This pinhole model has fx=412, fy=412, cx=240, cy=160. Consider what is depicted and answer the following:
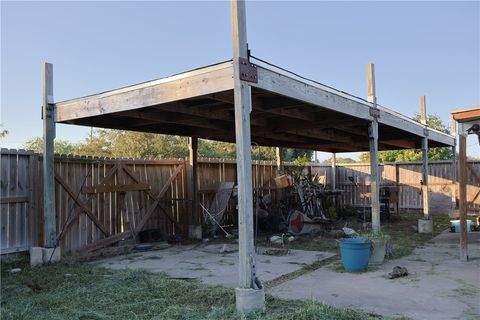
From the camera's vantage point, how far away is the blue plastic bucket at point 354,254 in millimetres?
5562

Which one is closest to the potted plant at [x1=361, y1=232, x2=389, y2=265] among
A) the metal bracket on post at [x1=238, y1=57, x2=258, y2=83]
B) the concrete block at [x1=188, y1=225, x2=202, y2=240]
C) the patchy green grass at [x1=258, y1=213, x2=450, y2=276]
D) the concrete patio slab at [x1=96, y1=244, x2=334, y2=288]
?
the patchy green grass at [x1=258, y1=213, x2=450, y2=276]

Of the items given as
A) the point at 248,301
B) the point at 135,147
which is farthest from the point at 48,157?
the point at 135,147

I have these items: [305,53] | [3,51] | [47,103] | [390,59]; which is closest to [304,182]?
[305,53]

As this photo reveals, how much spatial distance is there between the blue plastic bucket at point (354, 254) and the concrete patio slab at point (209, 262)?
745 mm

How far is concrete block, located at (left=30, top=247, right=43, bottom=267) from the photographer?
619 centimetres

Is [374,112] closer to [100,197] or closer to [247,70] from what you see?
[247,70]

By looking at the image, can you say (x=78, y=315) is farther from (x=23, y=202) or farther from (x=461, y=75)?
(x=461, y=75)

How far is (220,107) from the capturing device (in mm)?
6633

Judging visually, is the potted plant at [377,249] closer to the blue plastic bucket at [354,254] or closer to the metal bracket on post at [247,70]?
the blue plastic bucket at [354,254]

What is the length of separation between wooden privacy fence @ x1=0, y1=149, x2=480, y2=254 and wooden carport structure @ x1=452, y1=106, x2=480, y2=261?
366cm

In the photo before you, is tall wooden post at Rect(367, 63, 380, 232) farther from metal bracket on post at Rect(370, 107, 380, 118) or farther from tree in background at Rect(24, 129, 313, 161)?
tree in background at Rect(24, 129, 313, 161)

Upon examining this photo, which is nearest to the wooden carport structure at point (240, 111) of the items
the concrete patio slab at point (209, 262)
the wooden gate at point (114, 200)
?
the wooden gate at point (114, 200)

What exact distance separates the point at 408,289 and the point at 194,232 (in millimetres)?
5651

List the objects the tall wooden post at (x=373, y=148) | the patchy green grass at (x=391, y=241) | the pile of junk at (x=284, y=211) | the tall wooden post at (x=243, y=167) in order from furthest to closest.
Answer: the pile of junk at (x=284, y=211), the tall wooden post at (x=373, y=148), the patchy green grass at (x=391, y=241), the tall wooden post at (x=243, y=167)
